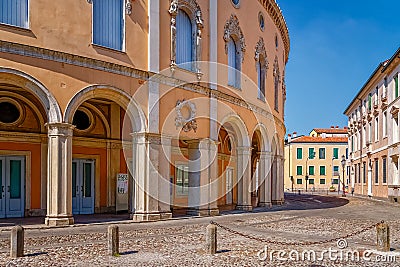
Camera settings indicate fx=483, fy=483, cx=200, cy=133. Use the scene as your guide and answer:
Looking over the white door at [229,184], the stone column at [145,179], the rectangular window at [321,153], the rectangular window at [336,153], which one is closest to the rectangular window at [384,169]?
the white door at [229,184]

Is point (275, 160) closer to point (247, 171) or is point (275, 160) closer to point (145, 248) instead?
point (247, 171)

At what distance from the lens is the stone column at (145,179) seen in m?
16.9

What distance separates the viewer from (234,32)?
73.4ft

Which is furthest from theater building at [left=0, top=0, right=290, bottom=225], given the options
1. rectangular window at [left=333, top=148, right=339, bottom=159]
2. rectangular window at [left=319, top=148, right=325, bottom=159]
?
rectangular window at [left=333, top=148, right=339, bottom=159]

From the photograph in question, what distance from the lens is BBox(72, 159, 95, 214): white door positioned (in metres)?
20.0

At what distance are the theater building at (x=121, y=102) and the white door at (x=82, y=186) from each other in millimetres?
42

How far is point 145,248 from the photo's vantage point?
36.3 feet

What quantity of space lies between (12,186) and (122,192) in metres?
4.48

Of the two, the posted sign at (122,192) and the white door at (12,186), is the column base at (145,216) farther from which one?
the white door at (12,186)

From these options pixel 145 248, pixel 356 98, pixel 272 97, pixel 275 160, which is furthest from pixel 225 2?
pixel 356 98

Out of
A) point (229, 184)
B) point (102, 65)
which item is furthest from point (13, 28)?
point (229, 184)

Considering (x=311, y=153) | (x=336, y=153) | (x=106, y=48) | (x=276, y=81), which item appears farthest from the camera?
(x=336, y=153)

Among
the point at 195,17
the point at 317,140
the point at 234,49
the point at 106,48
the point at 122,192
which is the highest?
the point at 195,17

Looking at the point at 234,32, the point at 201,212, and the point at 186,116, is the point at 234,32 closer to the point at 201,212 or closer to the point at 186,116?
the point at 186,116
